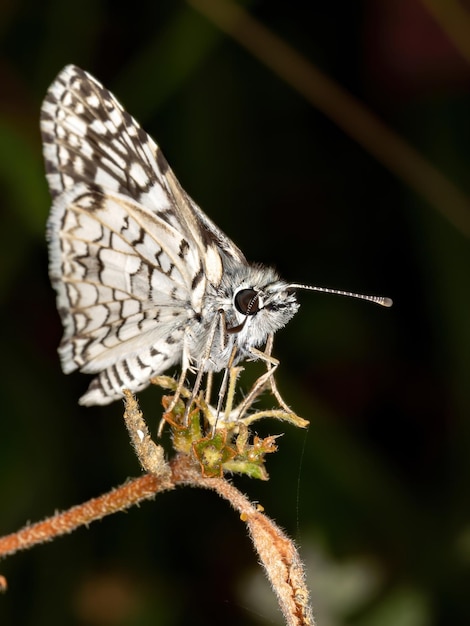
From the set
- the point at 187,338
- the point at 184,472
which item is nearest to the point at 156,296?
the point at 187,338

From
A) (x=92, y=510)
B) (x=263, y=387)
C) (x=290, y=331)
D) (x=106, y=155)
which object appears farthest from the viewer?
(x=290, y=331)

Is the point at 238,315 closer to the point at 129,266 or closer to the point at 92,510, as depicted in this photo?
the point at 129,266

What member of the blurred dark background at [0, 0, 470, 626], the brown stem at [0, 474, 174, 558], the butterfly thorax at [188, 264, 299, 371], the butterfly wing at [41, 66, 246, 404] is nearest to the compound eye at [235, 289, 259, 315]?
the butterfly thorax at [188, 264, 299, 371]

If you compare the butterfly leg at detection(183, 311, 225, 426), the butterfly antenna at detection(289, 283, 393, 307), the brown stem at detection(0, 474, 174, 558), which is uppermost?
the butterfly antenna at detection(289, 283, 393, 307)

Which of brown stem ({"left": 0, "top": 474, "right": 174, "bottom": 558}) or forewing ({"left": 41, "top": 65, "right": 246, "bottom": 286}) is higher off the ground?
forewing ({"left": 41, "top": 65, "right": 246, "bottom": 286})

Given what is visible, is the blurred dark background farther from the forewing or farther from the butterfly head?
the forewing

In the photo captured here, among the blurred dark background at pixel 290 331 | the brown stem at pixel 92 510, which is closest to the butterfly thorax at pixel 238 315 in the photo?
the brown stem at pixel 92 510

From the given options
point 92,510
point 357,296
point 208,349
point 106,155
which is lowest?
point 92,510

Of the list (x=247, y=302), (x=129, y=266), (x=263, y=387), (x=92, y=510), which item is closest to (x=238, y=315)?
(x=247, y=302)
